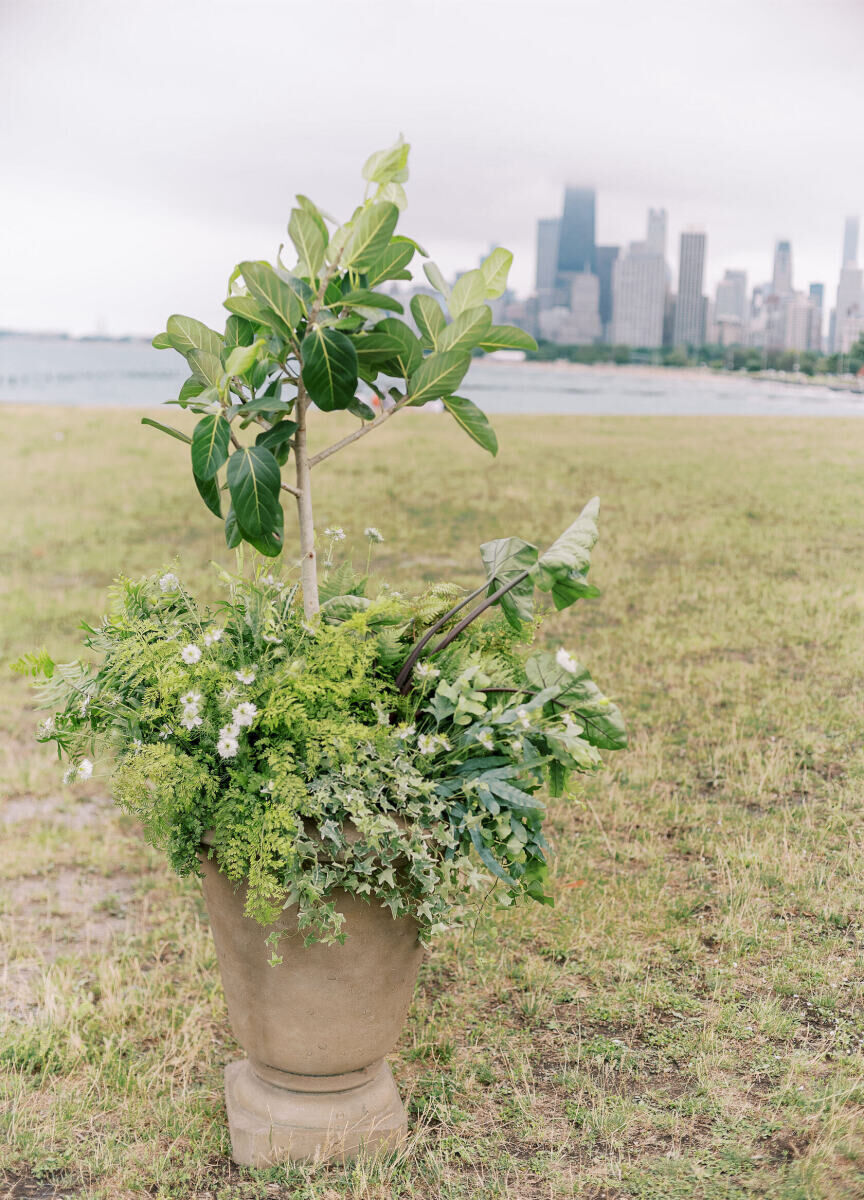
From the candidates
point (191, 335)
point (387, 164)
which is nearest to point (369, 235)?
point (387, 164)

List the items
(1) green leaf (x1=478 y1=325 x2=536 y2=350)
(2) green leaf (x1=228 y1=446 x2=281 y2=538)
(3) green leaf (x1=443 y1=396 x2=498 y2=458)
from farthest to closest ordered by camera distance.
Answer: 1. (3) green leaf (x1=443 y1=396 x2=498 y2=458)
2. (1) green leaf (x1=478 y1=325 x2=536 y2=350)
3. (2) green leaf (x1=228 y1=446 x2=281 y2=538)

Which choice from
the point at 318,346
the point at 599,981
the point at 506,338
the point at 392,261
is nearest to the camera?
the point at 318,346

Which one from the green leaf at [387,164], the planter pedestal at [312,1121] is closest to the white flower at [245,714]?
the planter pedestal at [312,1121]

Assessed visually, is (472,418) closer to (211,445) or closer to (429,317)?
(429,317)

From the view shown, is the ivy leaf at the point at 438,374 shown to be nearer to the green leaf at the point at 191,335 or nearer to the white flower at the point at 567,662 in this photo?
the green leaf at the point at 191,335

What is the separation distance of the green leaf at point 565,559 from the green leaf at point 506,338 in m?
0.35

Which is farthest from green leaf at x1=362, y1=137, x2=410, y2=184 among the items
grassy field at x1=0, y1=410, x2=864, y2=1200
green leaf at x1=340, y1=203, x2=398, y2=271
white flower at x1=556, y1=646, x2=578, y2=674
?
grassy field at x1=0, y1=410, x2=864, y2=1200

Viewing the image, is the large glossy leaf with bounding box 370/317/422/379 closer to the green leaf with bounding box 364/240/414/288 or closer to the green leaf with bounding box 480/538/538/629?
the green leaf with bounding box 364/240/414/288

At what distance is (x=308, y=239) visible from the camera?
6.35 ft

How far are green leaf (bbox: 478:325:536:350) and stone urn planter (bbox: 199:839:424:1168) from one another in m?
1.11

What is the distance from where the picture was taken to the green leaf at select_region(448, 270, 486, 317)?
2135 millimetres

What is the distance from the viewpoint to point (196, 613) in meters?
2.29

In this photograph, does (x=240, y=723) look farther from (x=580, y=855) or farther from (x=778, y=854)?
(x=778, y=854)

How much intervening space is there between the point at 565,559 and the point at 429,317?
1.88 feet
